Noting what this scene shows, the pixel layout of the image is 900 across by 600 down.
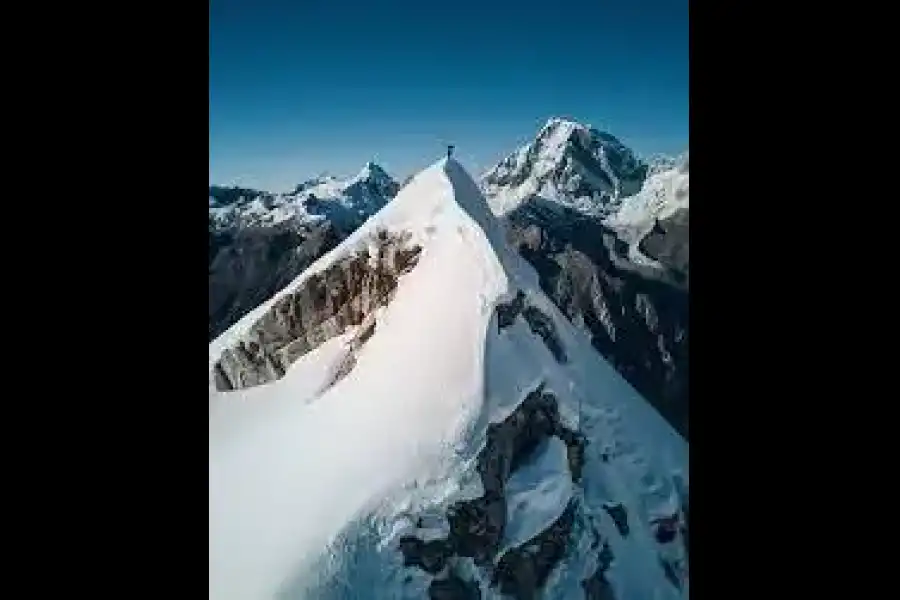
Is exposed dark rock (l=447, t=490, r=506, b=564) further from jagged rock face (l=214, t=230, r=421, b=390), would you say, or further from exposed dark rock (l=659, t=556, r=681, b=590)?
jagged rock face (l=214, t=230, r=421, b=390)

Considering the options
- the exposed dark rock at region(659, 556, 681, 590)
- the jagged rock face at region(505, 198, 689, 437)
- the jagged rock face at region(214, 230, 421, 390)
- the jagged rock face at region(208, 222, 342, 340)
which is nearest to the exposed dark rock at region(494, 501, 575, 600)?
the exposed dark rock at region(659, 556, 681, 590)

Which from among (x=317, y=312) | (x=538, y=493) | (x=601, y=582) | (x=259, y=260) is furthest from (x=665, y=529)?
(x=259, y=260)

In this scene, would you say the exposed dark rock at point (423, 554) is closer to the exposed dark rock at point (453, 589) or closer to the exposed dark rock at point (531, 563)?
the exposed dark rock at point (453, 589)

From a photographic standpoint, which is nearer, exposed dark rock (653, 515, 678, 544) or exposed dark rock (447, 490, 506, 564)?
exposed dark rock (447, 490, 506, 564)
